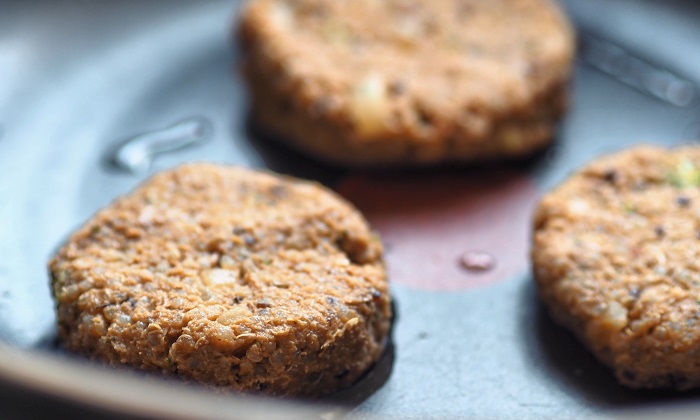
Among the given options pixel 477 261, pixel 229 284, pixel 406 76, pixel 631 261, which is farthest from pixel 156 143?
pixel 631 261

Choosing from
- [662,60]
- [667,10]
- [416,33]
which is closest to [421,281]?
[416,33]

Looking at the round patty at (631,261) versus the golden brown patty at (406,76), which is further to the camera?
the golden brown patty at (406,76)

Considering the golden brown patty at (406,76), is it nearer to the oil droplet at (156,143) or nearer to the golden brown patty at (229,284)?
the oil droplet at (156,143)

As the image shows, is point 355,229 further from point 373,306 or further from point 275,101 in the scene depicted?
point 275,101

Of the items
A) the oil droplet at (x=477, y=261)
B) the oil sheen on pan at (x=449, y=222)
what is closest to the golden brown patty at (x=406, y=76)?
the oil sheen on pan at (x=449, y=222)

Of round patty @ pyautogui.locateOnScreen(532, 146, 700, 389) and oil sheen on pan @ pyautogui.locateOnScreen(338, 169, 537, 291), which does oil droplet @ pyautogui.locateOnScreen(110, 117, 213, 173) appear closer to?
oil sheen on pan @ pyautogui.locateOnScreen(338, 169, 537, 291)

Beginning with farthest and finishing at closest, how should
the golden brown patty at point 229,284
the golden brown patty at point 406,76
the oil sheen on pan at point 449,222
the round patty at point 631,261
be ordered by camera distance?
1. the golden brown patty at point 406,76
2. the oil sheen on pan at point 449,222
3. the round patty at point 631,261
4. the golden brown patty at point 229,284
